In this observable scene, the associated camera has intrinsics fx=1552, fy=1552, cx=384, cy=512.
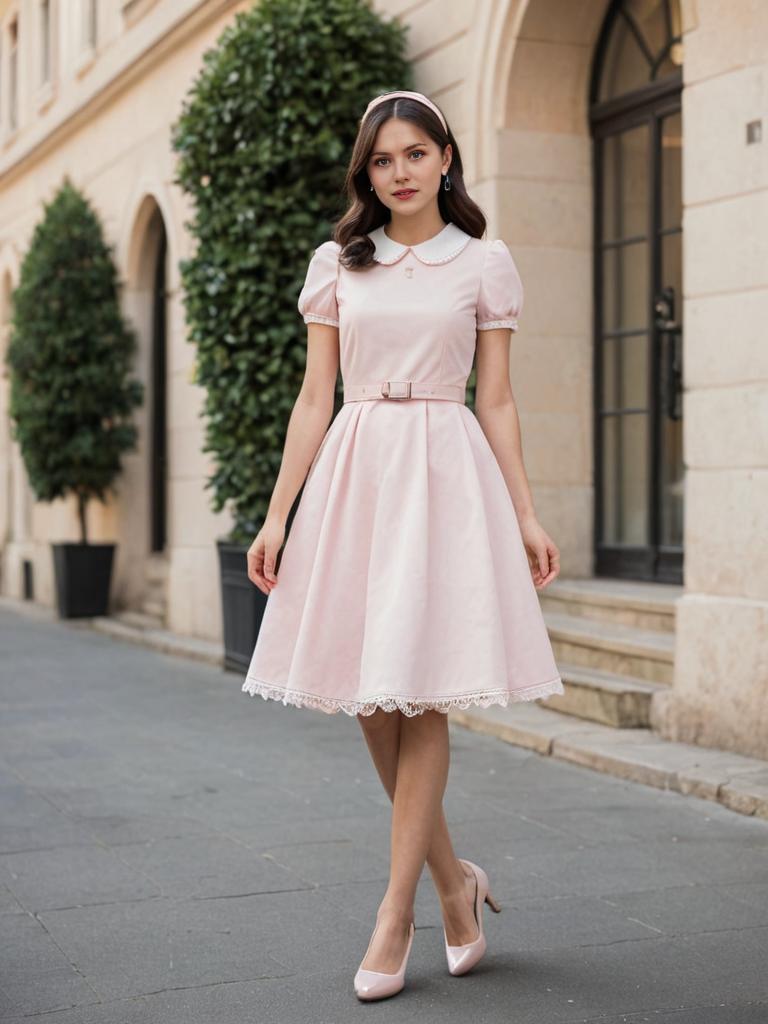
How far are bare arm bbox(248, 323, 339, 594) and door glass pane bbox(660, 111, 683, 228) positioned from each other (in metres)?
5.13

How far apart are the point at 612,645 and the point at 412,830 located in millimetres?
4088

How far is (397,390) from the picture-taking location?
11.7ft

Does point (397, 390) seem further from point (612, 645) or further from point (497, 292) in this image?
point (612, 645)

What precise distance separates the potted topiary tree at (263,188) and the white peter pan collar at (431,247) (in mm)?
5813

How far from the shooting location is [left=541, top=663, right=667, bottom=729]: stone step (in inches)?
273

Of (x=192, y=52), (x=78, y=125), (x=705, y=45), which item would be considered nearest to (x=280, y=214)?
(x=705, y=45)

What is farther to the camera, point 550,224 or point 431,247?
point 550,224

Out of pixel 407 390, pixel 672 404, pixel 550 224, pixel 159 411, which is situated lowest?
pixel 407 390

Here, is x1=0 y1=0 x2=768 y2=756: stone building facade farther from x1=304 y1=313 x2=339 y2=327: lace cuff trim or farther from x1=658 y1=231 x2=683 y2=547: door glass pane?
x1=304 y1=313 x2=339 y2=327: lace cuff trim

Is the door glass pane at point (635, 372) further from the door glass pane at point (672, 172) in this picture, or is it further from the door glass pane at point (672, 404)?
the door glass pane at point (672, 172)

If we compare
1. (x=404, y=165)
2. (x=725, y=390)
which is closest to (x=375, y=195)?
(x=404, y=165)

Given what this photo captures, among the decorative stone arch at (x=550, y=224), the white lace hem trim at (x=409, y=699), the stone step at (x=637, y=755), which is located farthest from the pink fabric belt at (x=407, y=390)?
the decorative stone arch at (x=550, y=224)

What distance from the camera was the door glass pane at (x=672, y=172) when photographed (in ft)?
27.6

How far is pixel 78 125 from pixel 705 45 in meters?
11.6
